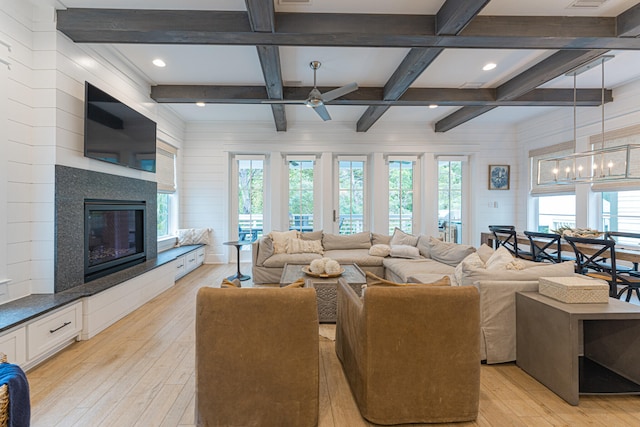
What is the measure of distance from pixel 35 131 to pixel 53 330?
1.73m

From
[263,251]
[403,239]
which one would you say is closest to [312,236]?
[263,251]

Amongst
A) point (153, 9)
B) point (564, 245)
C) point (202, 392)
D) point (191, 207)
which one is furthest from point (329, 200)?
point (202, 392)

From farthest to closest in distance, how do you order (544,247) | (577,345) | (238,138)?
1. (238,138)
2. (544,247)
3. (577,345)

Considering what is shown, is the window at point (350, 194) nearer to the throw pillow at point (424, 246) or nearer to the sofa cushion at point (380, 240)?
the sofa cushion at point (380, 240)

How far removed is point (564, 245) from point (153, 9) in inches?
211

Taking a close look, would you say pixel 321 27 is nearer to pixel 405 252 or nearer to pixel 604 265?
pixel 405 252

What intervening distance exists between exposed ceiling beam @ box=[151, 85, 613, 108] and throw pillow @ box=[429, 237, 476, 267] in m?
2.16

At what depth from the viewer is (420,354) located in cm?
167

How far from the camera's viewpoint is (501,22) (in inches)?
109

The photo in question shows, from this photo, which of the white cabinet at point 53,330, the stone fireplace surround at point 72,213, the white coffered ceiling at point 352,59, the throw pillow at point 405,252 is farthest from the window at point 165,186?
the throw pillow at point 405,252

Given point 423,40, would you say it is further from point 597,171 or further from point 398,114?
point 597,171

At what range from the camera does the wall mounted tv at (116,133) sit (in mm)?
3072

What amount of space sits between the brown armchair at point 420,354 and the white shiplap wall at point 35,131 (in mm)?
2900

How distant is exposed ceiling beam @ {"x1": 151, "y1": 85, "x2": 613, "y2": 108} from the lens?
4.53 metres
